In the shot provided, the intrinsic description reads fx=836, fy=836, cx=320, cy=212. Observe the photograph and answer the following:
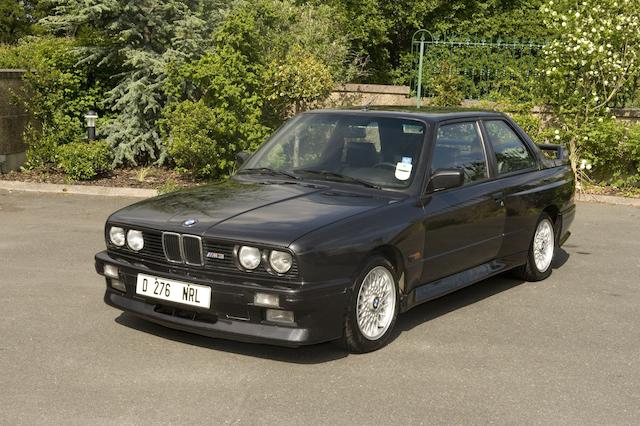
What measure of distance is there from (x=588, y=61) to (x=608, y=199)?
216 centimetres

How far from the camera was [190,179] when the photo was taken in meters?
13.3

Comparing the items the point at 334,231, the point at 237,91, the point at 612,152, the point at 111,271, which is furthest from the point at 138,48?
the point at 334,231

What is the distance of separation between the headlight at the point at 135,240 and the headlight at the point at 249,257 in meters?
0.80

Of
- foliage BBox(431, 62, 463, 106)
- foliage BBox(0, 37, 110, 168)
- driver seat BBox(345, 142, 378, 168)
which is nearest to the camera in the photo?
driver seat BBox(345, 142, 378, 168)

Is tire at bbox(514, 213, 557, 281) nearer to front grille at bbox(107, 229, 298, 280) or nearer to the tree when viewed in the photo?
front grille at bbox(107, 229, 298, 280)

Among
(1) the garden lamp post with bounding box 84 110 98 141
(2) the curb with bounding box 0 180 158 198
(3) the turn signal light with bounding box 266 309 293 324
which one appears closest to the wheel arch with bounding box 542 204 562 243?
(3) the turn signal light with bounding box 266 309 293 324

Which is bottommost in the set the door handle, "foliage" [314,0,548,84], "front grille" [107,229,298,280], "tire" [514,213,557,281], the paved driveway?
the paved driveway

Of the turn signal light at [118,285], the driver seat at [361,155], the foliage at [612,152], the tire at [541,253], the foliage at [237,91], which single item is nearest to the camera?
the turn signal light at [118,285]

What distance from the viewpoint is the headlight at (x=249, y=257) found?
194 inches

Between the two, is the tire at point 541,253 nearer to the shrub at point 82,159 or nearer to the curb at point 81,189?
the curb at point 81,189

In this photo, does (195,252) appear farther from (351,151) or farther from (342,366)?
(351,151)

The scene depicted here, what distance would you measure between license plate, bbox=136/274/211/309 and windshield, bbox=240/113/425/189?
1447 millimetres

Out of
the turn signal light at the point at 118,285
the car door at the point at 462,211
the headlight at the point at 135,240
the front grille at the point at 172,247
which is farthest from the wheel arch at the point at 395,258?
the turn signal light at the point at 118,285

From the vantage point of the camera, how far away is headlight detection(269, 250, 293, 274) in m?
4.87
